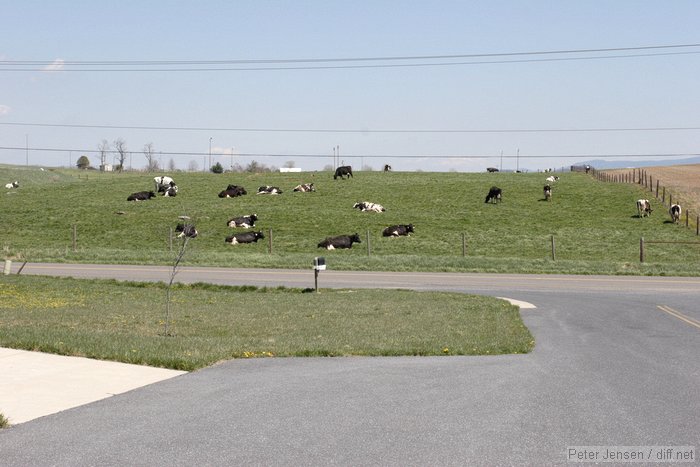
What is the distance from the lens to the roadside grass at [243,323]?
46.1 feet

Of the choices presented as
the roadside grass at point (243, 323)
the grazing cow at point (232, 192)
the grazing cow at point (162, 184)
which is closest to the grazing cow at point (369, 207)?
the grazing cow at point (232, 192)

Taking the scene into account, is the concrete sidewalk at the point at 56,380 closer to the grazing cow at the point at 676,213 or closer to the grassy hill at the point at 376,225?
the grassy hill at the point at 376,225

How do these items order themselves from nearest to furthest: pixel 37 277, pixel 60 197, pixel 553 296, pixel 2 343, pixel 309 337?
pixel 2 343, pixel 309 337, pixel 553 296, pixel 37 277, pixel 60 197

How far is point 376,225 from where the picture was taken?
2152 inches

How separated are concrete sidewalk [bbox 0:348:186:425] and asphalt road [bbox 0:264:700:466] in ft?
1.33

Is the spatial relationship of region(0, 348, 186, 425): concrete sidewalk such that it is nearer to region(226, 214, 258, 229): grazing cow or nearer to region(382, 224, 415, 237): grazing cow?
region(382, 224, 415, 237): grazing cow

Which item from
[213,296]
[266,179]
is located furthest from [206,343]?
[266,179]

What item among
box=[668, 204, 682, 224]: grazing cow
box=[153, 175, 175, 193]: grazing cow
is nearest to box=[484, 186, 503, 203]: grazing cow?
box=[668, 204, 682, 224]: grazing cow

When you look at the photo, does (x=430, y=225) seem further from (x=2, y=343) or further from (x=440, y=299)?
(x=2, y=343)

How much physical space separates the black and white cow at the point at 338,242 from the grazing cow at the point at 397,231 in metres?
3.99

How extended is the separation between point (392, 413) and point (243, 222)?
149ft

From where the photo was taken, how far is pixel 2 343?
46.0 feet

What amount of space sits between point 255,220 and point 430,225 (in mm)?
11872

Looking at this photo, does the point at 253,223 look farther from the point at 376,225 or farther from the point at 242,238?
the point at 376,225
